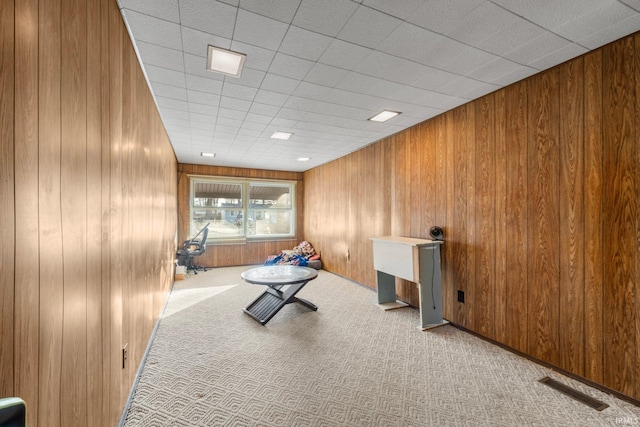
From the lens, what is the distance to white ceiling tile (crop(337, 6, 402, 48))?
1688mm

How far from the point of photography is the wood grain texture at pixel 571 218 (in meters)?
2.13

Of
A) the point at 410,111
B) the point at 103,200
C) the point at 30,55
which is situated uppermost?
the point at 410,111

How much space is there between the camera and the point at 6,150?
715 millimetres

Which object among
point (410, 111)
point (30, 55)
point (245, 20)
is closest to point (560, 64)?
point (410, 111)

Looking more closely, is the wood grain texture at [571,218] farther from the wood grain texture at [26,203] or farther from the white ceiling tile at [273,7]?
the wood grain texture at [26,203]

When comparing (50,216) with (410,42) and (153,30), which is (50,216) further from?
(410,42)

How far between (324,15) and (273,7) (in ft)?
1.04

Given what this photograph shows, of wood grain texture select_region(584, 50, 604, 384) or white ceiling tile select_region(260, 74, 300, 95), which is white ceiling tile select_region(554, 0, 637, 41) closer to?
wood grain texture select_region(584, 50, 604, 384)

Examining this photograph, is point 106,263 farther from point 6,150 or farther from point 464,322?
point 464,322

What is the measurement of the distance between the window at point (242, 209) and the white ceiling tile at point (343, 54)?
17.0ft

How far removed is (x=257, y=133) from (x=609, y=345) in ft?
14.0

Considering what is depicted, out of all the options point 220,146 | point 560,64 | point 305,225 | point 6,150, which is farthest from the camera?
point 305,225

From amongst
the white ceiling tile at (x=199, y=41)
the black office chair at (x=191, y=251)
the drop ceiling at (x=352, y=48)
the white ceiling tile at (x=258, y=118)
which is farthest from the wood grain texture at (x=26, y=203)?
the black office chair at (x=191, y=251)

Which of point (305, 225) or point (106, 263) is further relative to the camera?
point (305, 225)
